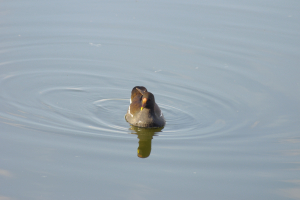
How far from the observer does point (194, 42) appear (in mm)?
14953

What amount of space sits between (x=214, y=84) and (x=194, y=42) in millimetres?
3075

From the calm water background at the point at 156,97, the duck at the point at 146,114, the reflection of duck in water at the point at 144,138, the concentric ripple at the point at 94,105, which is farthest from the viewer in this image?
the duck at the point at 146,114

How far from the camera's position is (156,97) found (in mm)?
11781

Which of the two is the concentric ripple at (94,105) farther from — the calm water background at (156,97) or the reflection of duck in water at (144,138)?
the reflection of duck in water at (144,138)

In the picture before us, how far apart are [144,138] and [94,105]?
2.02 m

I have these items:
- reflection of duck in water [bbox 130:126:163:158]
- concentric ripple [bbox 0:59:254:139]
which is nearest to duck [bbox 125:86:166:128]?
reflection of duck in water [bbox 130:126:163:158]

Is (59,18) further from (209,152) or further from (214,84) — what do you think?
(209,152)

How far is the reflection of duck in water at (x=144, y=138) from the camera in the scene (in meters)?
8.81

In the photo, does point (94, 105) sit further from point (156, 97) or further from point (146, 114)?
point (156, 97)

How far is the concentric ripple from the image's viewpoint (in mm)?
9773

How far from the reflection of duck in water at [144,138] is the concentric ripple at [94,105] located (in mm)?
212

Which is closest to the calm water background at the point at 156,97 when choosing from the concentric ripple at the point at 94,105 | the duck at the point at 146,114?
the concentric ripple at the point at 94,105

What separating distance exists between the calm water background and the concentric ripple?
0.04 meters

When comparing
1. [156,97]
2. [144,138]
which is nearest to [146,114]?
[144,138]
